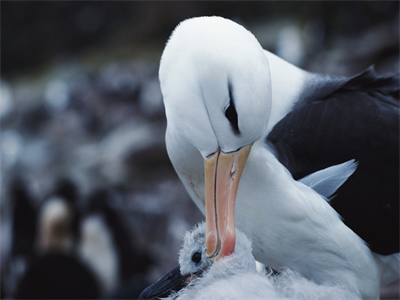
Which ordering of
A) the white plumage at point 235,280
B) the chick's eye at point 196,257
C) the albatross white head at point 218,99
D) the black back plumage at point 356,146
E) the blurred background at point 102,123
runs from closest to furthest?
the albatross white head at point 218,99
the white plumage at point 235,280
the chick's eye at point 196,257
the black back plumage at point 356,146
the blurred background at point 102,123

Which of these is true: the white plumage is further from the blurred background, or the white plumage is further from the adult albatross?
the blurred background

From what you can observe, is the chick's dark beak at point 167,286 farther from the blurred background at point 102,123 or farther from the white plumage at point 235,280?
the blurred background at point 102,123

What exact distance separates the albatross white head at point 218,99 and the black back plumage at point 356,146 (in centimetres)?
40

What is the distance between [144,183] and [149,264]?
1631mm

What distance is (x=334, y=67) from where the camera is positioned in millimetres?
6426

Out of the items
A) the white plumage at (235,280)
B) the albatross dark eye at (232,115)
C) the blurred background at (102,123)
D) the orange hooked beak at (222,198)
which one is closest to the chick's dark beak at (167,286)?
the white plumage at (235,280)

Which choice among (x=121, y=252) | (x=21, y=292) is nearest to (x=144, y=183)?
(x=121, y=252)

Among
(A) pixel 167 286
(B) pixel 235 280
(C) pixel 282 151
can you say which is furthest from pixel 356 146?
(A) pixel 167 286

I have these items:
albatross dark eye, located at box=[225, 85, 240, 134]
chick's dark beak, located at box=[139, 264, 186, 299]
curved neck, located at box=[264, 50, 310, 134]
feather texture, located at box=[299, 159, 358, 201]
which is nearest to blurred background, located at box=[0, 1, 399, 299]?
chick's dark beak, located at box=[139, 264, 186, 299]

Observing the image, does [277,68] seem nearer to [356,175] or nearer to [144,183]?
[356,175]

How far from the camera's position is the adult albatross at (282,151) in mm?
1587

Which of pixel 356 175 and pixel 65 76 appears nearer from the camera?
pixel 356 175

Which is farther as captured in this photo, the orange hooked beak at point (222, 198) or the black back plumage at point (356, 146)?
the black back plumage at point (356, 146)

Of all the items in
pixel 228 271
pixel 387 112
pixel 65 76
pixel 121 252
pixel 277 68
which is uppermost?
pixel 277 68
